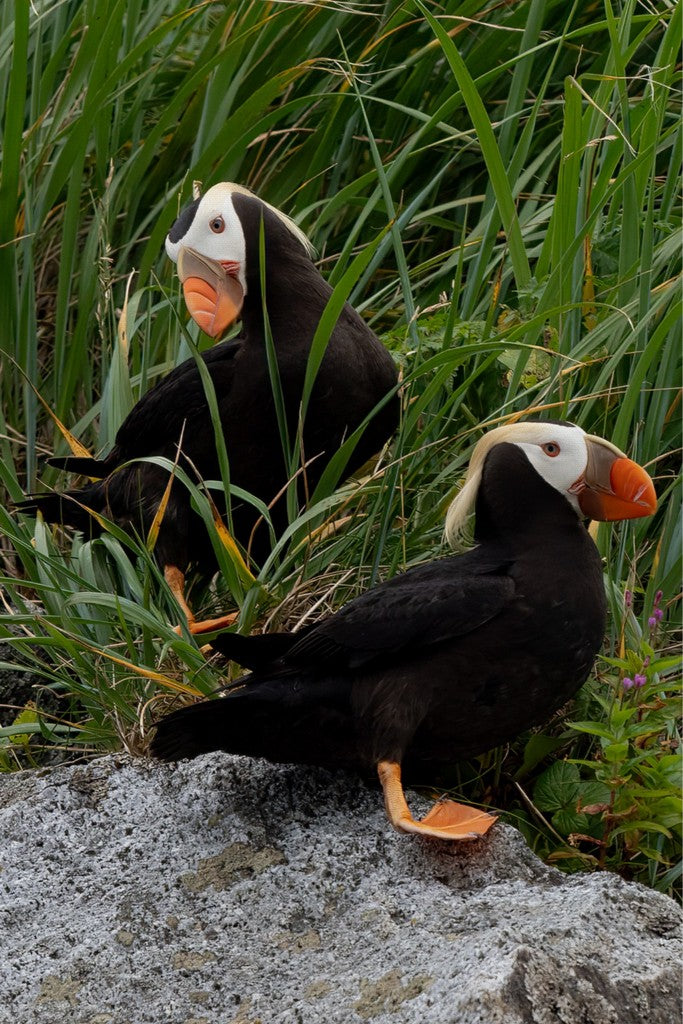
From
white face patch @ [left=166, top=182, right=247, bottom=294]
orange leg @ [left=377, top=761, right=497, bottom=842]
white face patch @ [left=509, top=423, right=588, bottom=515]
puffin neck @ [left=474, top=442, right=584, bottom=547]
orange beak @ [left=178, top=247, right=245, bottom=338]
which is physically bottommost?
orange leg @ [left=377, top=761, right=497, bottom=842]

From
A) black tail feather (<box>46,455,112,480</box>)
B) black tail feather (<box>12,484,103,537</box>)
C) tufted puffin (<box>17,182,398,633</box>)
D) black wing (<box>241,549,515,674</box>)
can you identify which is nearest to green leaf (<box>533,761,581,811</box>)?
black wing (<box>241,549,515,674</box>)

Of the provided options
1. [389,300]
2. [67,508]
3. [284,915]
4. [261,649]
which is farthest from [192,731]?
[389,300]

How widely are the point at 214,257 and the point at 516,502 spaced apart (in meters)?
1.05

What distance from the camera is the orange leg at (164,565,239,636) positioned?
2.65 meters

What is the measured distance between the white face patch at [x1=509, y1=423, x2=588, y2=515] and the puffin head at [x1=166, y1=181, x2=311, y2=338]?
0.91 metres

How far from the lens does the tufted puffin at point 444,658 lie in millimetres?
2076

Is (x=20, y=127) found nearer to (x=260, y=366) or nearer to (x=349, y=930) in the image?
(x=260, y=366)

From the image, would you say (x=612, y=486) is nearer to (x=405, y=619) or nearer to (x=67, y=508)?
(x=405, y=619)

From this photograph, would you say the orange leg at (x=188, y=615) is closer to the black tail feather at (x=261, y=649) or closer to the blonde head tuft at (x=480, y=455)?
the black tail feather at (x=261, y=649)

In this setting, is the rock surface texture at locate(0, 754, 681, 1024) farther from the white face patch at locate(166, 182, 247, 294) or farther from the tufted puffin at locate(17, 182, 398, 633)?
the white face patch at locate(166, 182, 247, 294)

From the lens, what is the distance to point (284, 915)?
1.89 meters

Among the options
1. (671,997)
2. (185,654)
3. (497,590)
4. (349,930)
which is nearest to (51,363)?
(185,654)

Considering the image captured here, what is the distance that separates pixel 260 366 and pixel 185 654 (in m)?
0.79

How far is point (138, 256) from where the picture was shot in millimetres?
3926
